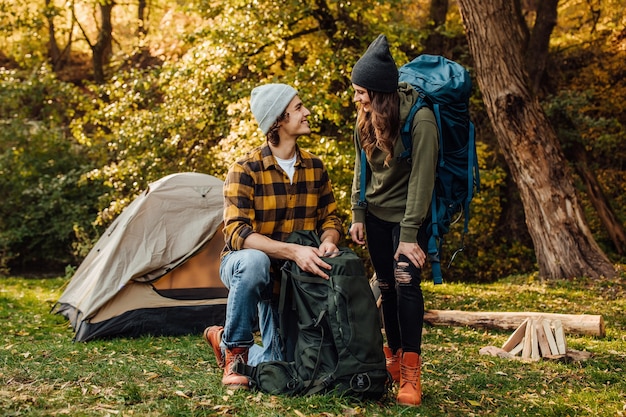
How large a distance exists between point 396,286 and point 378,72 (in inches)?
40.7

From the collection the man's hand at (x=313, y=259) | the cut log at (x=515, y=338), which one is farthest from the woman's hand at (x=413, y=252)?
the cut log at (x=515, y=338)

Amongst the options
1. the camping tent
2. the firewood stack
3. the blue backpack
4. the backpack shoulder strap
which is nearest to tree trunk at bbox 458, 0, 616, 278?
the camping tent

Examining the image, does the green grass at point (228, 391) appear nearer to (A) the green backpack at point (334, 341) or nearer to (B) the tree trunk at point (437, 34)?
(A) the green backpack at point (334, 341)

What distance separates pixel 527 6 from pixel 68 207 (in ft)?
32.0

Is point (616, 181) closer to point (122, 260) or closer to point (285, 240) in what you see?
point (122, 260)

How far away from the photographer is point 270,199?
12.6ft

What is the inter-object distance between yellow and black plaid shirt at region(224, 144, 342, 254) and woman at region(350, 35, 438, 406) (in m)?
0.42

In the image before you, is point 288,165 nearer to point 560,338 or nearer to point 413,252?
point 413,252

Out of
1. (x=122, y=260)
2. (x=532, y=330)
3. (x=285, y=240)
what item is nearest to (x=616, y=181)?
(x=532, y=330)

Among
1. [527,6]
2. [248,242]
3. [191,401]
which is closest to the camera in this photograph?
[191,401]

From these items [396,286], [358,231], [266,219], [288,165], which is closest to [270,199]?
[266,219]

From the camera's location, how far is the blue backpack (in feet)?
11.5

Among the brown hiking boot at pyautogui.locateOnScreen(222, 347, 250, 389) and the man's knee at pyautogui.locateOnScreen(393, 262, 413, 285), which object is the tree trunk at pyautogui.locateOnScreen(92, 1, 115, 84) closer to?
the brown hiking boot at pyautogui.locateOnScreen(222, 347, 250, 389)

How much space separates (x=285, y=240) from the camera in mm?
3822
